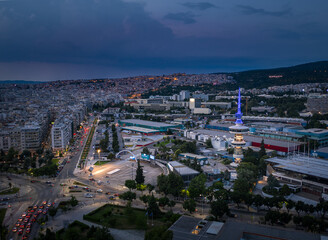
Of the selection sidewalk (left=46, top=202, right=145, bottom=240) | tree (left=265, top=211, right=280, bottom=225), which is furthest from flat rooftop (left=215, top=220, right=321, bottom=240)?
sidewalk (left=46, top=202, right=145, bottom=240)

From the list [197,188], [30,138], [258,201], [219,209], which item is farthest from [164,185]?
[30,138]

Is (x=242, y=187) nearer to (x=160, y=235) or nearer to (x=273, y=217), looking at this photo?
(x=273, y=217)

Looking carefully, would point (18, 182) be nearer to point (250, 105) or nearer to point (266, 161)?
point (266, 161)

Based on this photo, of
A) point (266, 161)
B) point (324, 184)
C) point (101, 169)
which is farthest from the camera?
point (101, 169)

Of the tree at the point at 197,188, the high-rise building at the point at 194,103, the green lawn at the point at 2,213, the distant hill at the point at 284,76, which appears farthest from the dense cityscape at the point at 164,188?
the distant hill at the point at 284,76

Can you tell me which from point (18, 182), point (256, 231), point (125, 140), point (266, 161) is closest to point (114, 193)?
point (18, 182)

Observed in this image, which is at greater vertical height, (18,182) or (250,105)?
(250,105)
